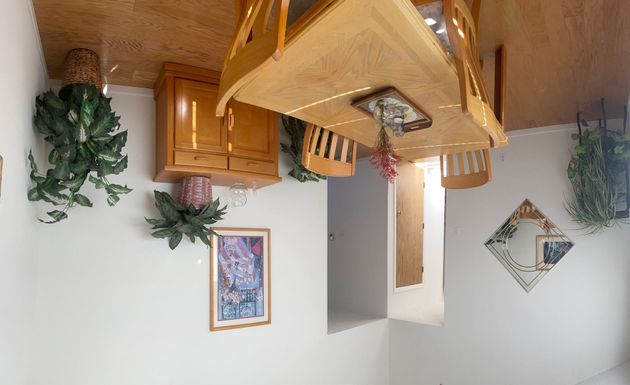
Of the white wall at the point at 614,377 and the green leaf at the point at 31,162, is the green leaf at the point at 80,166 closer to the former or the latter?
the green leaf at the point at 31,162

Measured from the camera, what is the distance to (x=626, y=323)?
356 cm

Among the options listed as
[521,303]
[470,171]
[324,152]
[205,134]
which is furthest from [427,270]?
[205,134]

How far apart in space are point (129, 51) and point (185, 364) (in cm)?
215

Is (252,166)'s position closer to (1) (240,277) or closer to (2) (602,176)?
(1) (240,277)

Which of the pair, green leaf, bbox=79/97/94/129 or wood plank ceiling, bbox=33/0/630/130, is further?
green leaf, bbox=79/97/94/129

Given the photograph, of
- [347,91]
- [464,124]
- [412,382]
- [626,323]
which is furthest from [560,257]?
[347,91]

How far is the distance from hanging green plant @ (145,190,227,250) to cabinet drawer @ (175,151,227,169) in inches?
10.6

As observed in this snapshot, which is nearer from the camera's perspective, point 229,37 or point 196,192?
point 229,37

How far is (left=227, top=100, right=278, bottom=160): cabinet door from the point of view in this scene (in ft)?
9.98

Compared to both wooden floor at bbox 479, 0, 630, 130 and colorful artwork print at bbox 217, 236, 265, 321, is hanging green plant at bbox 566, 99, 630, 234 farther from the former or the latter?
colorful artwork print at bbox 217, 236, 265, 321

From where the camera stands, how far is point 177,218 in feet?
9.70

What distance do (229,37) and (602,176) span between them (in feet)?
10.2

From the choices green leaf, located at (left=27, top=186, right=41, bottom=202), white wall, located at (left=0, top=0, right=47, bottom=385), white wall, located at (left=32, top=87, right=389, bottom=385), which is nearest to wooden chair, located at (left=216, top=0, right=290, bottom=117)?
white wall, located at (left=0, top=0, right=47, bottom=385)

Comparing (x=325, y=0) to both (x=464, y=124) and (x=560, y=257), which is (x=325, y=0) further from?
(x=560, y=257)
